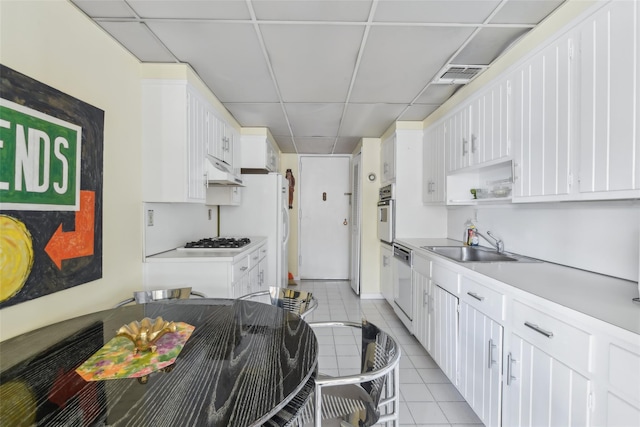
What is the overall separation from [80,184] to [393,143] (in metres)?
3.30

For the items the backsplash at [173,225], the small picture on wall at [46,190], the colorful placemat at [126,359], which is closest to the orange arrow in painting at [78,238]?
the small picture on wall at [46,190]

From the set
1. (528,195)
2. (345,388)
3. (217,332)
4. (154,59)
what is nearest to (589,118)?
(528,195)

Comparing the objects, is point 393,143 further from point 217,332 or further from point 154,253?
point 217,332

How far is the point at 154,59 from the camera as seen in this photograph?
233 centimetres

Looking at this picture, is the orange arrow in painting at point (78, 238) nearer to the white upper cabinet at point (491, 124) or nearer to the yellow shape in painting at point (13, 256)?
the yellow shape in painting at point (13, 256)

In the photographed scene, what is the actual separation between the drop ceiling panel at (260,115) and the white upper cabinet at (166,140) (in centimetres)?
97

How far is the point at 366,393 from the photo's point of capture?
133cm

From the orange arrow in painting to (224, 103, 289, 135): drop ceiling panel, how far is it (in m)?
1.98

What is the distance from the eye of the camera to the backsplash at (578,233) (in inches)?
61.2

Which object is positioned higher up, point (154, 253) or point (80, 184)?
point (80, 184)

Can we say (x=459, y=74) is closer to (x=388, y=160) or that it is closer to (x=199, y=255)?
(x=388, y=160)

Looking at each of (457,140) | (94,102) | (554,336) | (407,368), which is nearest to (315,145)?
(457,140)

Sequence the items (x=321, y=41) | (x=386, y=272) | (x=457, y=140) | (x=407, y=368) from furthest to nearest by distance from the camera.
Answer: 1. (x=386, y=272)
2. (x=457, y=140)
3. (x=407, y=368)
4. (x=321, y=41)

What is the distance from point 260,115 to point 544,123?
2.86m
